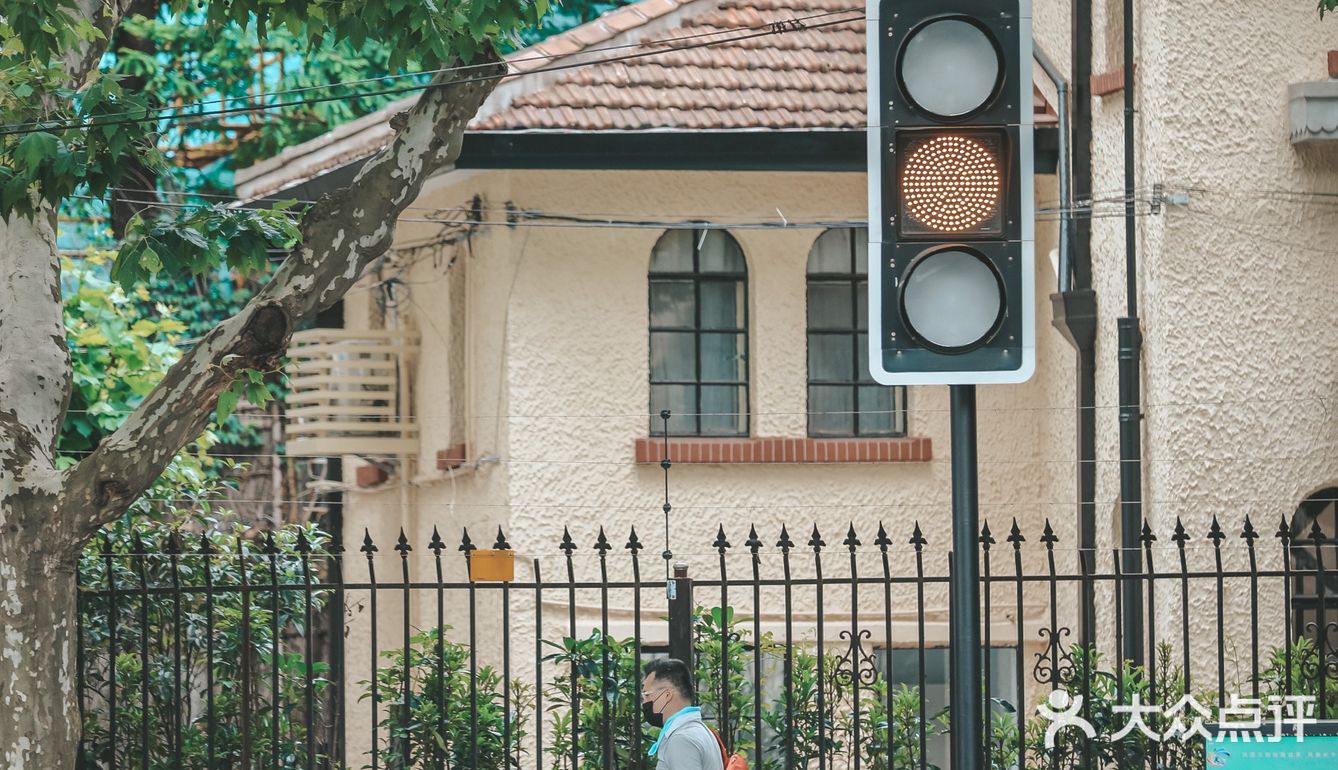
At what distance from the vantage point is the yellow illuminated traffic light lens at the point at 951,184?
459 cm

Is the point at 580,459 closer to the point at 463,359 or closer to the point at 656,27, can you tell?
the point at 463,359

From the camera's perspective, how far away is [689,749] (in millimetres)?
6953

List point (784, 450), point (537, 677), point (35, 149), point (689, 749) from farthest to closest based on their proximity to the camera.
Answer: point (784, 450)
point (537, 677)
point (689, 749)
point (35, 149)

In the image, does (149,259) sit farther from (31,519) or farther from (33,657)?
(33,657)

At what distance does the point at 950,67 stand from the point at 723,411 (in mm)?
8971

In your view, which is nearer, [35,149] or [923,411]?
[35,149]

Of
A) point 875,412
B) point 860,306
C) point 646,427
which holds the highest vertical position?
point 860,306

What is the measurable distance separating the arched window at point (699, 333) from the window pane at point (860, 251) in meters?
0.90

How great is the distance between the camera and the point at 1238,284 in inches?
462

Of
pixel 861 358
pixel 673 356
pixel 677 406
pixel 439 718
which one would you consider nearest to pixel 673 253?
pixel 673 356

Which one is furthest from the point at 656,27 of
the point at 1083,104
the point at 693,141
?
the point at 1083,104

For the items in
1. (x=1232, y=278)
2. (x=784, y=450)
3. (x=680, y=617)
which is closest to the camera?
(x=680, y=617)

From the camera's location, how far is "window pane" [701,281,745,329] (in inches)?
536

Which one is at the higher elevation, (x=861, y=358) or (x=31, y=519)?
(x=861, y=358)
